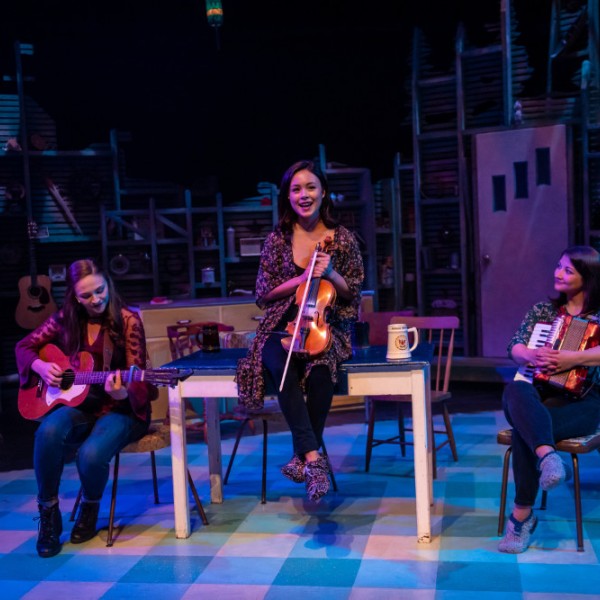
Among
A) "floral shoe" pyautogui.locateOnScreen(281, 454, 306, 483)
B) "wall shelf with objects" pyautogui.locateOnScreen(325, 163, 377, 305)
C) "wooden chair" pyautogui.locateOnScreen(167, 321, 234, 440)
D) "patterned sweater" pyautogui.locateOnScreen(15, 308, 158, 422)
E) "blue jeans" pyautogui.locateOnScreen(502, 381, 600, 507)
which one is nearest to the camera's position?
"floral shoe" pyautogui.locateOnScreen(281, 454, 306, 483)

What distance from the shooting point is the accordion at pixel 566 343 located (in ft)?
12.1

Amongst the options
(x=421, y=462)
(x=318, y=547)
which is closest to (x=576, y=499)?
(x=421, y=462)

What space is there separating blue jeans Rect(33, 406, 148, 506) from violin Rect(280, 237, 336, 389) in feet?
3.17

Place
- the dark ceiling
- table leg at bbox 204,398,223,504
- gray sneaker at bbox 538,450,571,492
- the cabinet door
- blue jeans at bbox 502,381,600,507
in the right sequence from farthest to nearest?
the dark ceiling → the cabinet door → table leg at bbox 204,398,223,504 → blue jeans at bbox 502,381,600,507 → gray sneaker at bbox 538,450,571,492

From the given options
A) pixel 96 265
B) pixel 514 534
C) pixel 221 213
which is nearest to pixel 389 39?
pixel 221 213

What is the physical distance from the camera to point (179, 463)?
3.92m

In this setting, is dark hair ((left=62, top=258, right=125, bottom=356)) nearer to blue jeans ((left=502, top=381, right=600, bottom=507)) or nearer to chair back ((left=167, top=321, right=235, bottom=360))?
chair back ((left=167, top=321, right=235, bottom=360))

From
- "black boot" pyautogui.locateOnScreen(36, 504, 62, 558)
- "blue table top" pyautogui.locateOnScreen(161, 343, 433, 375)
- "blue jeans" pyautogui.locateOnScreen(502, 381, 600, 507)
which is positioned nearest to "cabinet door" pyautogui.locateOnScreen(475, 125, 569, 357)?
"blue table top" pyautogui.locateOnScreen(161, 343, 433, 375)

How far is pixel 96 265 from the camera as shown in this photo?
4023 millimetres

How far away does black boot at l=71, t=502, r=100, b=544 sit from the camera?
12.8 ft

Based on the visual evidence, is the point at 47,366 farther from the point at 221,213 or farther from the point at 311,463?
the point at 221,213

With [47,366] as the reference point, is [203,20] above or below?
above

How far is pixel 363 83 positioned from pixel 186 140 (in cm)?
196

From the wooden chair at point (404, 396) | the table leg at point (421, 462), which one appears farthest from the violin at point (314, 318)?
the wooden chair at point (404, 396)
